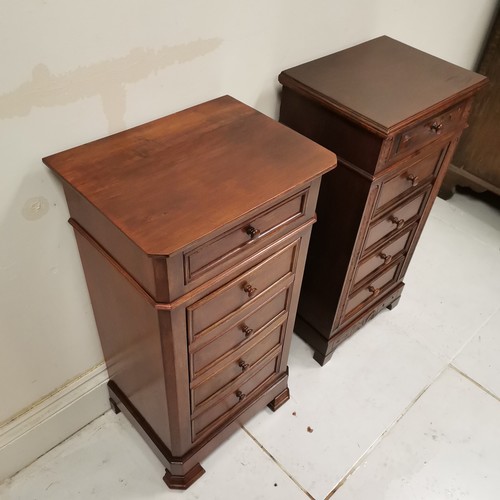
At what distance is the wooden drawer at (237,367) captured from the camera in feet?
4.01

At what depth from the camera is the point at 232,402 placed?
4.61 feet

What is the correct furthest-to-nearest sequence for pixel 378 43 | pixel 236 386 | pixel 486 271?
1. pixel 486 271
2. pixel 378 43
3. pixel 236 386

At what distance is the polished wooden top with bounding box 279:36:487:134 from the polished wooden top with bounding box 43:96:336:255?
0.19 metres

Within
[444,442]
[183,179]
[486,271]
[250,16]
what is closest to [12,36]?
[183,179]

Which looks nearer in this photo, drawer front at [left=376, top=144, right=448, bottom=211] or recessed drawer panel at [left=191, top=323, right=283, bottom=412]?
recessed drawer panel at [left=191, top=323, right=283, bottom=412]

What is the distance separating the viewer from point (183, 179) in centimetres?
100

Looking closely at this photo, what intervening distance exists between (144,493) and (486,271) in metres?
1.70

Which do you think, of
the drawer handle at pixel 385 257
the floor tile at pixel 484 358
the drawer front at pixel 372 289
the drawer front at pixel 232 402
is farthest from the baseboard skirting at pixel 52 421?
the floor tile at pixel 484 358

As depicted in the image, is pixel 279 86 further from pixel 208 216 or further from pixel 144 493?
pixel 144 493

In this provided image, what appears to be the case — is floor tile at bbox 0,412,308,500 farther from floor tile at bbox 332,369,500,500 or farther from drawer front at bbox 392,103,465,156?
drawer front at bbox 392,103,465,156

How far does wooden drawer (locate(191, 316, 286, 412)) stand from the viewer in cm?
122

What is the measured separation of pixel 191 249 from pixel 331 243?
0.70 m

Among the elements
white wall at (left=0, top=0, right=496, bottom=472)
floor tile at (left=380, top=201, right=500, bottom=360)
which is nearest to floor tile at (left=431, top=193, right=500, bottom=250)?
floor tile at (left=380, top=201, right=500, bottom=360)

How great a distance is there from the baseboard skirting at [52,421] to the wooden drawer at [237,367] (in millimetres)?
416
